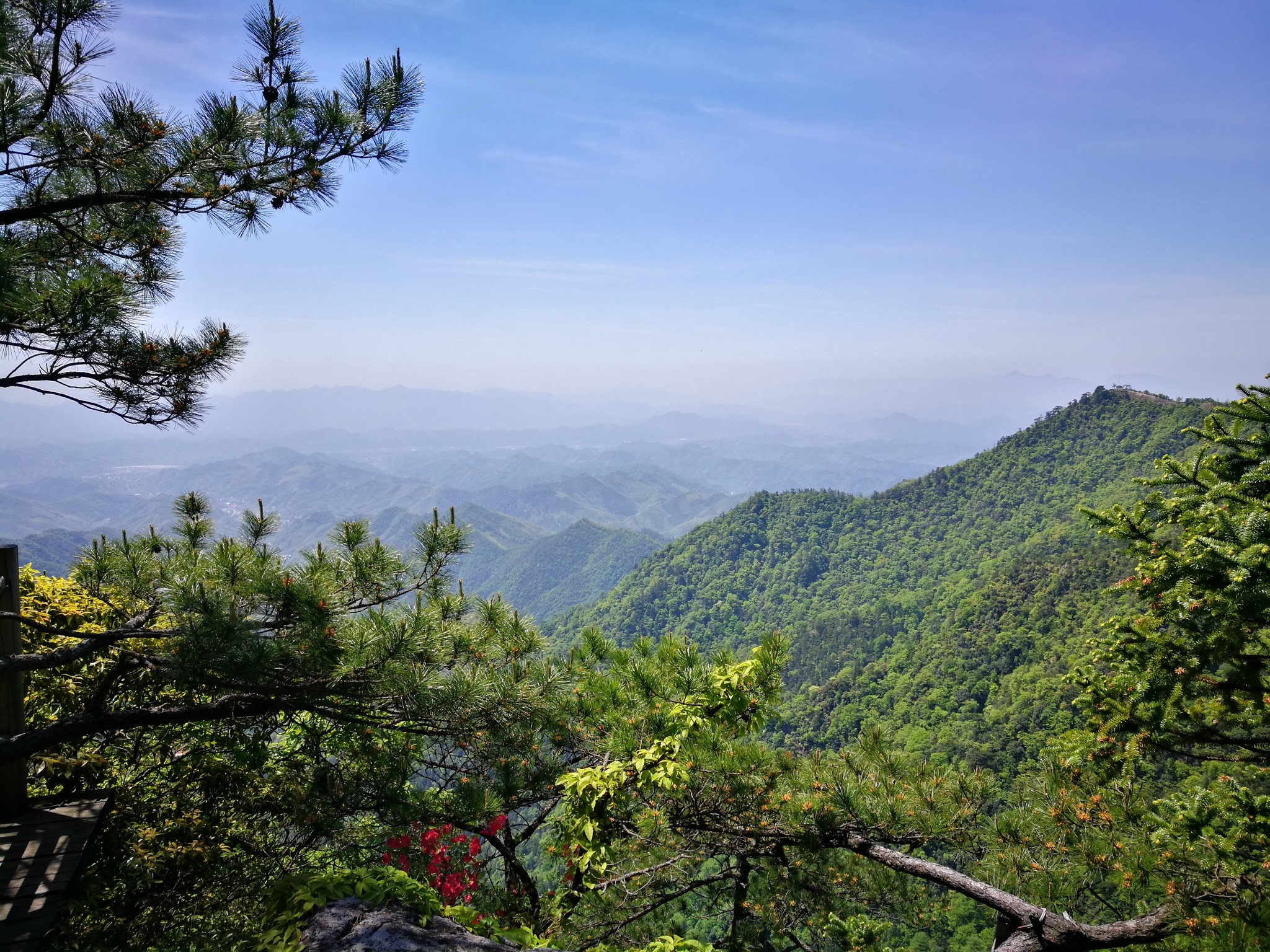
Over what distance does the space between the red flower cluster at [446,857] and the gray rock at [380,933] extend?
0.92 metres

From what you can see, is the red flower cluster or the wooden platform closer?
the wooden platform

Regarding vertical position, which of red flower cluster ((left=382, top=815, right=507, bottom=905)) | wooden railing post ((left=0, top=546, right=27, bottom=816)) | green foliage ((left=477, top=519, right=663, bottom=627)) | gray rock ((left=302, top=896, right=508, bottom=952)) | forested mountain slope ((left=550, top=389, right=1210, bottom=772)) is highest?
wooden railing post ((left=0, top=546, right=27, bottom=816))

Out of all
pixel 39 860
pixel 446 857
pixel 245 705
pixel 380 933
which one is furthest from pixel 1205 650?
pixel 39 860

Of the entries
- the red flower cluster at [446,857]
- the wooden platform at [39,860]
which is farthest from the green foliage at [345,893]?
the wooden platform at [39,860]

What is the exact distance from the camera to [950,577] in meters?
69.9

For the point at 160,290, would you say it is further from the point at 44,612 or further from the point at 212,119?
the point at 44,612

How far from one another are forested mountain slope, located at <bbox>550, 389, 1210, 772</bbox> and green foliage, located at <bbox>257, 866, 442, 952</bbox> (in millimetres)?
25843

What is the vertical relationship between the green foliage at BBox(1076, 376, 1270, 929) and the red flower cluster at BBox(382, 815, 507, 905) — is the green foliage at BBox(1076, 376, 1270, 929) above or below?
above

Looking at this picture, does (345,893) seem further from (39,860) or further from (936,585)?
(936,585)

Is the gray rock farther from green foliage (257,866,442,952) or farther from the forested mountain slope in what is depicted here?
the forested mountain slope

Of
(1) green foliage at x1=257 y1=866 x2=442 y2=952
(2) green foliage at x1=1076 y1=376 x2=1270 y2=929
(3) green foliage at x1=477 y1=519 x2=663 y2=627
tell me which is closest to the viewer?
(1) green foliage at x1=257 y1=866 x2=442 y2=952

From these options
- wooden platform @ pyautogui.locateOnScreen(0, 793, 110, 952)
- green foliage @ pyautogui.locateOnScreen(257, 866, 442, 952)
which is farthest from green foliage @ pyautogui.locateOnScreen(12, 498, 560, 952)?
green foliage @ pyautogui.locateOnScreen(257, 866, 442, 952)

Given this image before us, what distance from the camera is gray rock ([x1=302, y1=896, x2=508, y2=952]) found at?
2.32 meters

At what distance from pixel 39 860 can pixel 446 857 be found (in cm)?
209
